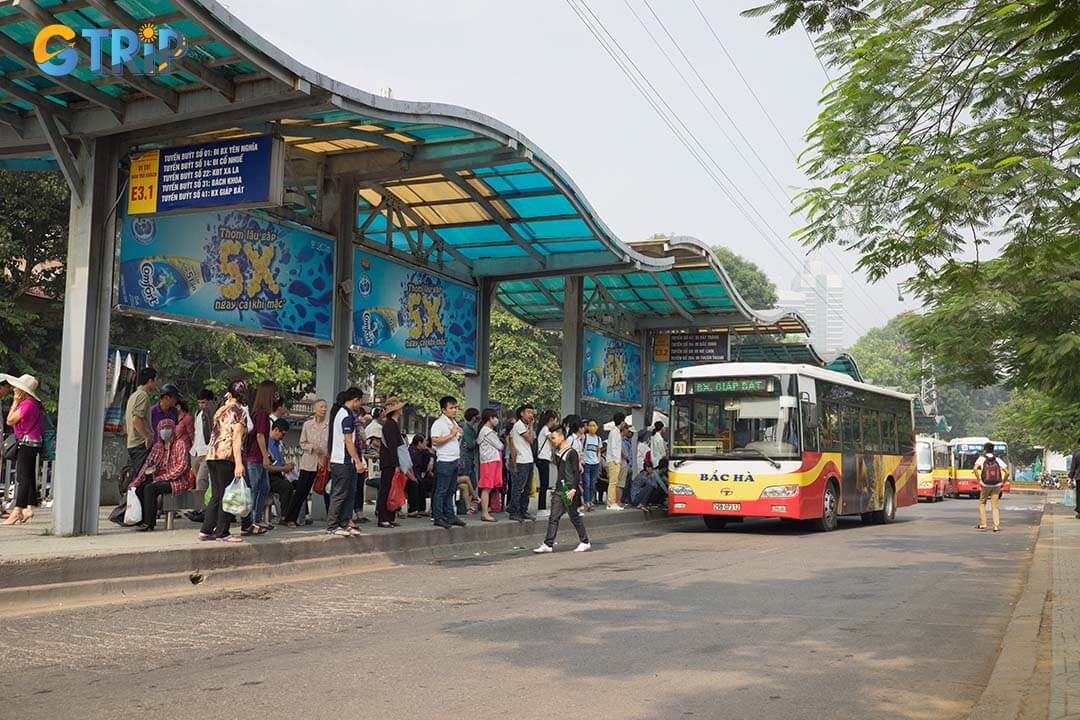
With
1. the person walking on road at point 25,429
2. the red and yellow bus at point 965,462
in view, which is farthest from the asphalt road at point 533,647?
the red and yellow bus at point 965,462

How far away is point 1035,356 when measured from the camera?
15352 mm

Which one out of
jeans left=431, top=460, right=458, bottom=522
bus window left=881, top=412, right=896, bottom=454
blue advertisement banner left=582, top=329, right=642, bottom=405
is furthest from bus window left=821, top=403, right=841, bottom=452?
jeans left=431, top=460, right=458, bottom=522

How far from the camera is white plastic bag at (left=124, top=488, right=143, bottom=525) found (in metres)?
11.8

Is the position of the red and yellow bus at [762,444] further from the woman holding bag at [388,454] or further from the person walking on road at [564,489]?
the woman holding bag at [388,454]

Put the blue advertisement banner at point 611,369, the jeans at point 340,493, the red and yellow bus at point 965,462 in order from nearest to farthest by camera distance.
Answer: the jeans at point 340,493
the blue advertisement banner at point 611,369
the red and yellow bus at point 965,462

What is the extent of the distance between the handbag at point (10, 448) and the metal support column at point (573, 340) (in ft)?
39.0

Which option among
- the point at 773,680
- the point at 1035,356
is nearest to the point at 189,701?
the point at 773,680

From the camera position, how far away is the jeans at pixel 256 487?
38.0ft

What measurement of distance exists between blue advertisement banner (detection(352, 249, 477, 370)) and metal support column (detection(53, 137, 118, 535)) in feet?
15.2

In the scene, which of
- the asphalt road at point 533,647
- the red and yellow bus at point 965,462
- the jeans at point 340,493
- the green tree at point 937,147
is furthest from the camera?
the red and yellow bus at point 965,462

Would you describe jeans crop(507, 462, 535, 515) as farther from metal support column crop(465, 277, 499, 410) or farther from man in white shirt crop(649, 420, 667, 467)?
man in white shirt crop(649, 420, 667, 467)

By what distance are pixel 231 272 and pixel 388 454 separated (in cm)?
309

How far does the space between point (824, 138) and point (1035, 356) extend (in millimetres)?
7218

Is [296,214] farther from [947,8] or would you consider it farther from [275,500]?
[947,8]
